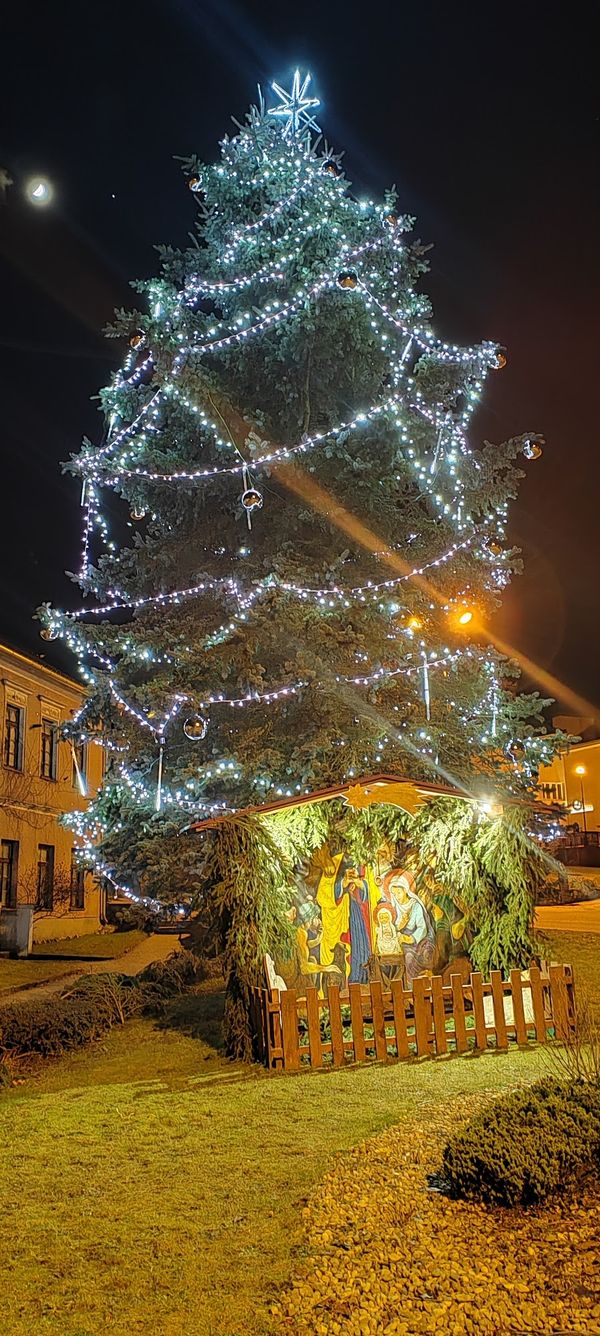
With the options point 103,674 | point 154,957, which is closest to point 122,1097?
point 103,674

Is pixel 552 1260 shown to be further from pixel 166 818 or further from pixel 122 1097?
pixel 166 818

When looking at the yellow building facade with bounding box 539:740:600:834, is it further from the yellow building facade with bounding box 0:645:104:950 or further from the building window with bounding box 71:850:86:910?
the yellow building facade with bounding box 0:645:104:950

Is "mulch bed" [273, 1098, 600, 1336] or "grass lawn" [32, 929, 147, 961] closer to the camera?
"mulch bed" [273, 1098, 600, 1336]

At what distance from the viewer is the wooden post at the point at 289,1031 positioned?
32.0 feet

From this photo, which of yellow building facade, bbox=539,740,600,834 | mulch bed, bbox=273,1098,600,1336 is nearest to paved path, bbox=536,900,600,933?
mulch bed, bbox=273,1098,600,1336

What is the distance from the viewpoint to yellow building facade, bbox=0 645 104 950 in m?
27.0

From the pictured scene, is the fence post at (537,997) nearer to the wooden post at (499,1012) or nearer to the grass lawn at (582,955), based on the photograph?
the wooden post at (499,1012)

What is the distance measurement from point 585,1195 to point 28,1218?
3228 millimetres

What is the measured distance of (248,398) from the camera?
57.9 ft

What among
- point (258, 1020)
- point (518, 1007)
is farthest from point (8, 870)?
point (518, 1007)

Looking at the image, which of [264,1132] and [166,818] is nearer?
[264,1132]

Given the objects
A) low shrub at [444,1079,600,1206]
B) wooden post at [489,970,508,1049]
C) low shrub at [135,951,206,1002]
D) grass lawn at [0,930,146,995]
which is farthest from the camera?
grass lawn at [0,930,146,995]

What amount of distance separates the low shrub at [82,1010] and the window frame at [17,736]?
12531mm

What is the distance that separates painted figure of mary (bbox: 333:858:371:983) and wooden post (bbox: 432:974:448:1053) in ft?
6.30
